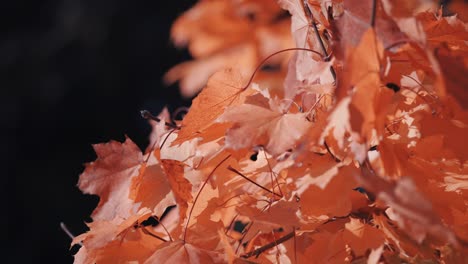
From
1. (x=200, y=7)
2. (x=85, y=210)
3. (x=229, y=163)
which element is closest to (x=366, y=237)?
(x=229, y=163)

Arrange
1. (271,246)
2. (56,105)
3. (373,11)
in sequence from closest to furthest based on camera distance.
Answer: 1. (373,11)
2. (271,246)
3. (56,105)

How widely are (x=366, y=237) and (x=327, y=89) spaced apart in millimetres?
145

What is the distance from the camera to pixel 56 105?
452 cm

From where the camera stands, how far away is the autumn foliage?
1.65ft

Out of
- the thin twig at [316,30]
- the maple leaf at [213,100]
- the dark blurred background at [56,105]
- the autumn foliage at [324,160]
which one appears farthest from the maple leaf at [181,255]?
the dark blurred background at [56,105]

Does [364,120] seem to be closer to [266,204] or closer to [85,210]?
[266,204]

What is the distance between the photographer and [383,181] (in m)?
0.46

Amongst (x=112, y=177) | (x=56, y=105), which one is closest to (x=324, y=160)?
(x=112, y=177)

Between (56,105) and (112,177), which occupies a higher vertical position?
(112,177)

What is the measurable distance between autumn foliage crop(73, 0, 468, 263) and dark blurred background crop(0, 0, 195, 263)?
3553mm

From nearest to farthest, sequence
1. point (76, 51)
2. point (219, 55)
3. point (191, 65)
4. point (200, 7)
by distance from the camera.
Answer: point (200, 7) → point (219, 55) → point (191, 65) → point (76, 51)

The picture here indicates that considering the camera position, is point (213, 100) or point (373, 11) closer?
point (373, 11)

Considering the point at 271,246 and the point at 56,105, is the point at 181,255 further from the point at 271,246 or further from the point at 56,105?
the point at 56,105

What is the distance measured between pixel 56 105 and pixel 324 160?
4168mm
